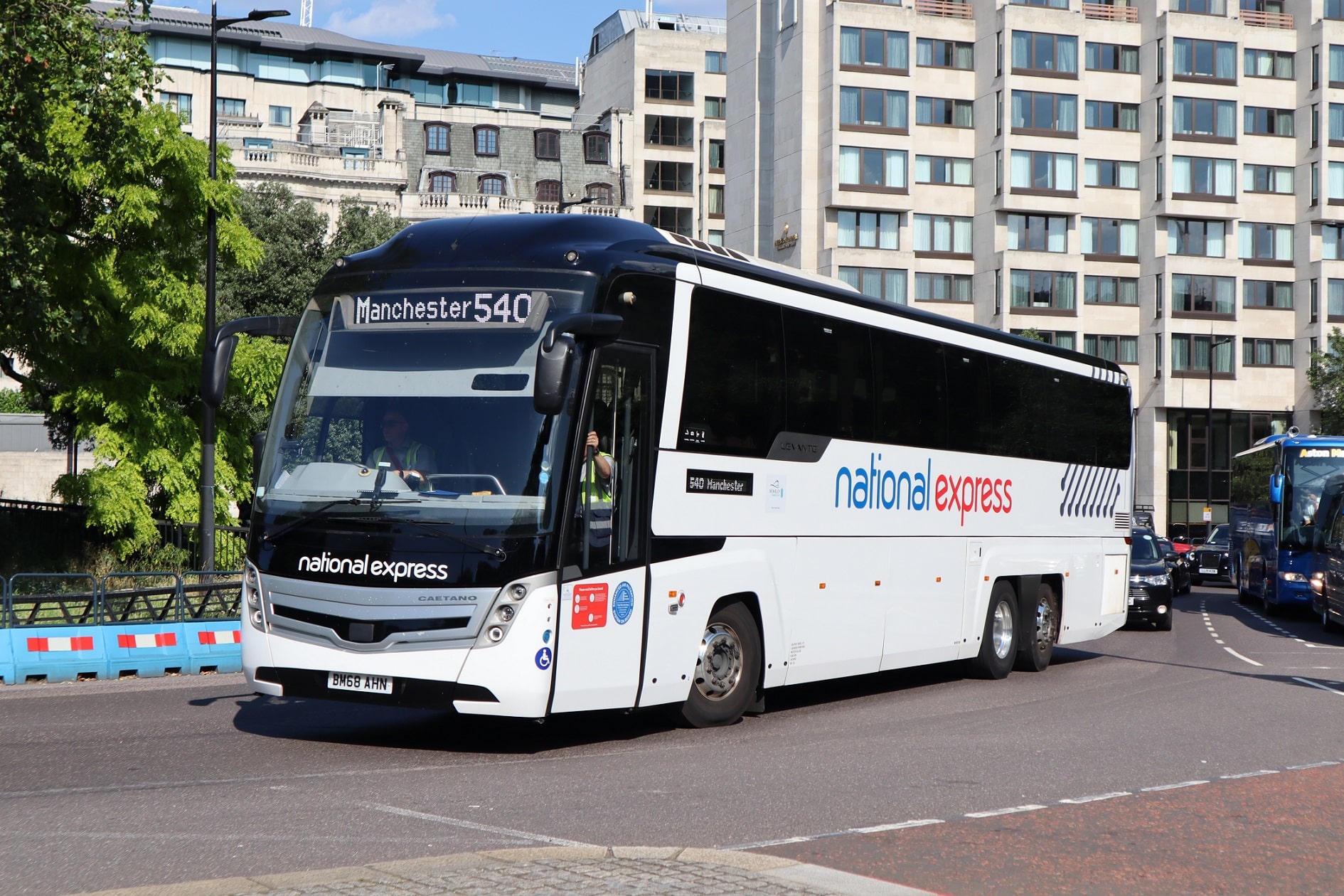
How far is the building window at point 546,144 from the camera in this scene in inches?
3233

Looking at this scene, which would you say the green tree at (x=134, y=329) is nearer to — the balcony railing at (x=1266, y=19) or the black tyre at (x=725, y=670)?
the black tyre at (x=725, y=670)

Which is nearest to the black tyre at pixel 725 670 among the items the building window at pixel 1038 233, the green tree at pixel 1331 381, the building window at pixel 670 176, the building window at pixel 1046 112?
the green tree at pixel 1331 381

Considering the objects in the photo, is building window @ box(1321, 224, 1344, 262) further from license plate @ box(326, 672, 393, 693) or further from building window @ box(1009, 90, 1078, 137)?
license plate @ box(326, 672, 393, 693)

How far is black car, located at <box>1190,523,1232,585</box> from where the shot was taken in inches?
1879

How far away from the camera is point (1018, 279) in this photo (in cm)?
6631

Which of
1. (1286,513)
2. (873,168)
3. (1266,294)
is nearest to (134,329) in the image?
(1286,513)

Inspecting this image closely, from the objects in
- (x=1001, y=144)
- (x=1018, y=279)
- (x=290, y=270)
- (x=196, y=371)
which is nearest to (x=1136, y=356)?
(x=1018, y=279)

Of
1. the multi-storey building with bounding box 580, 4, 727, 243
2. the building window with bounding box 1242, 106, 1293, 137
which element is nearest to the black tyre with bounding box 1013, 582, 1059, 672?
the building window with bounding box 1242, 106, 1293, 137

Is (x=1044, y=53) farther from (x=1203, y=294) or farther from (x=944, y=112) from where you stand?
(x=1203, y=294)

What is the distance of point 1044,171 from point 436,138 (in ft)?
106

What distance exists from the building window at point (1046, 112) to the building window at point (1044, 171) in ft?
3.61

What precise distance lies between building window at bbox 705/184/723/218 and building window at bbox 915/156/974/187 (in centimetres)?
1918

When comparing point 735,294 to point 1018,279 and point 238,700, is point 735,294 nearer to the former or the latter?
point 238,700

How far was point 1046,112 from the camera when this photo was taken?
66.7 meters
